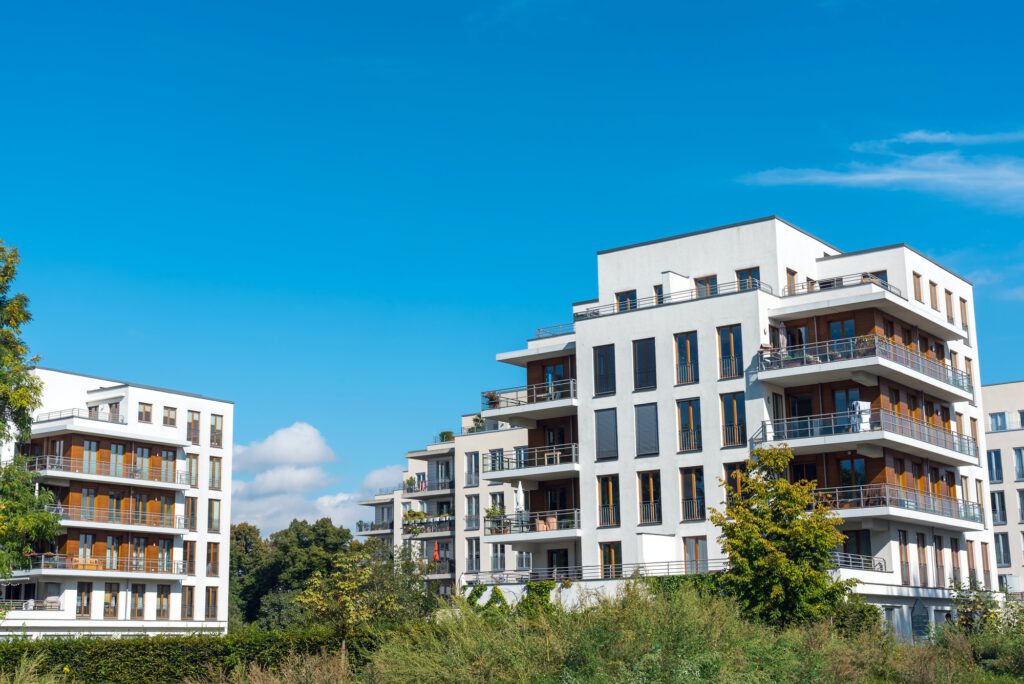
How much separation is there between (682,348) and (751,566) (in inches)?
607

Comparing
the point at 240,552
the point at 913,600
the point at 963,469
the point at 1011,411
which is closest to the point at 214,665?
the point at 913,600

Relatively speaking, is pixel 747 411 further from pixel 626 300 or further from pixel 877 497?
pixel 626 300

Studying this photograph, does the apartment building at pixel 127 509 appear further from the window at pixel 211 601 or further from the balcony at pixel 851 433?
the balcony at pixel 851 433

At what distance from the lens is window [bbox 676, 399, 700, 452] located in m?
52.4

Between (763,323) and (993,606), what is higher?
(763,323)

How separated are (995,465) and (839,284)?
29123 mm

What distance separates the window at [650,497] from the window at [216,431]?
41.3 metres

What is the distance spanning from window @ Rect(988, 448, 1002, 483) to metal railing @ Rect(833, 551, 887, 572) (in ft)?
106

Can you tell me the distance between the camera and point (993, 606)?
45.6 metres

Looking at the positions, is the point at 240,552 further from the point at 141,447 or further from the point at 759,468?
the point at 759,468

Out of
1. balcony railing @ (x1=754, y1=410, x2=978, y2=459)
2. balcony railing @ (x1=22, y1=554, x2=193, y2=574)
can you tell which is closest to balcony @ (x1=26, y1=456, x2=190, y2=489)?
balcony railing @ (x1=22, y1=554, x2=193, y2=574)

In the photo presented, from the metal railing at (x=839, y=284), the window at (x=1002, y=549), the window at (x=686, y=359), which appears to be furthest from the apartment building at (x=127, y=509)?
the window at (x=1002, y=549)

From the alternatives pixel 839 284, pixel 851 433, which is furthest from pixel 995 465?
pixel 851 433

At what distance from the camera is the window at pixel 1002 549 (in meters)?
76.5
